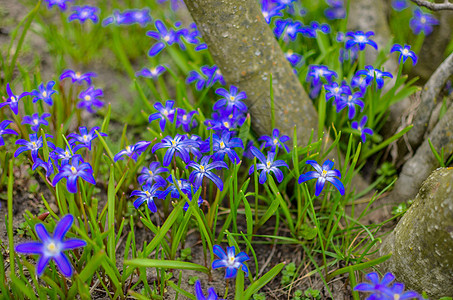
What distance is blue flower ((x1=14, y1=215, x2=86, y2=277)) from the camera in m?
1.46

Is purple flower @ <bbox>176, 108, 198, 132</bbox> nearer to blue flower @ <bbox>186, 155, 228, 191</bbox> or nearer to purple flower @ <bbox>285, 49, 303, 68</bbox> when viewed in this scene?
blue flower @ <bbox>186, 155, 228, 191</bbox>

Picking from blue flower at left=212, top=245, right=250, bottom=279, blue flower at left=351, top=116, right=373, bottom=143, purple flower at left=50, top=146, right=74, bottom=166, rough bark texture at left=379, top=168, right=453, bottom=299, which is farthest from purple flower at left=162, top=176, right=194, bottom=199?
blue flower at left=351, top=116, right=373, bottom=143

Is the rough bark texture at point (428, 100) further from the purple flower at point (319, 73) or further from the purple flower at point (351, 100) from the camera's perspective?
the purple flower at point (319, 73)

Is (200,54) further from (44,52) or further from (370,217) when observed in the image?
(370,217)

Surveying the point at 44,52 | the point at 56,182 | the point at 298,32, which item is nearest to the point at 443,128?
the point at 298,32

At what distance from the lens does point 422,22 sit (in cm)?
346

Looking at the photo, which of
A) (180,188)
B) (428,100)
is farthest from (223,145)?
(428,100)

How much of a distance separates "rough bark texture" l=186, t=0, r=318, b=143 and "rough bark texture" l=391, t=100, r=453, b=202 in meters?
0.67

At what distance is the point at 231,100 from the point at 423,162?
129cm

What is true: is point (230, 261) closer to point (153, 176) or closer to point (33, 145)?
point (153, 176)

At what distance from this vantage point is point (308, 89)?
3068 millimetres

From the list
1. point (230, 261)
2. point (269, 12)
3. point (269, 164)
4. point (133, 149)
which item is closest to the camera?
point (230, 261)

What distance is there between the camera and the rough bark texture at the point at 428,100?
256 cm

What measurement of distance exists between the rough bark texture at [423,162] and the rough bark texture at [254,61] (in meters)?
0.67
